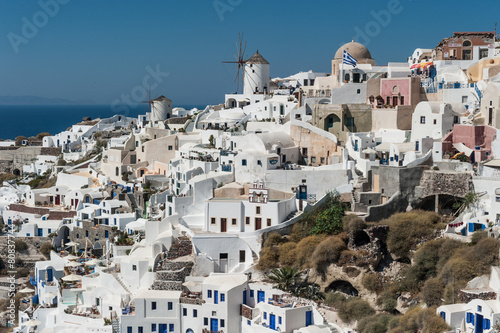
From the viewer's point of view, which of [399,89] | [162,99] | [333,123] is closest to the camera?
[333,123]

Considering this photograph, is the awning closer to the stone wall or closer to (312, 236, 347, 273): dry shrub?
the stone wall

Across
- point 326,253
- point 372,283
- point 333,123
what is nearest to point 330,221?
point 326,253

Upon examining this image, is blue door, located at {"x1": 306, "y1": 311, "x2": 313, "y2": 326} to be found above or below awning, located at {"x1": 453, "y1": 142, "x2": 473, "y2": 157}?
below

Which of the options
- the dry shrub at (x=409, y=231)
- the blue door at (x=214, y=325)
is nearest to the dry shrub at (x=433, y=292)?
the dry shrub at (x=409, y=231)

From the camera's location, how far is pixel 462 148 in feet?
99.1

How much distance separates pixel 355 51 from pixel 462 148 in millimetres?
13654

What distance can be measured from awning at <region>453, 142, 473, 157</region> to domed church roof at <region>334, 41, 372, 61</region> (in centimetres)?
1276

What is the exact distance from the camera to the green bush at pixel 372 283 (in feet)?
86.0

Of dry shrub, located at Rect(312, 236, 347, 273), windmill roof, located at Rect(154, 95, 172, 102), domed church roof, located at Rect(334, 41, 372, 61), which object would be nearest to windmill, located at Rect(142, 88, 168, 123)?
windmill roof, located at Rect(154, 95, 172, 102)

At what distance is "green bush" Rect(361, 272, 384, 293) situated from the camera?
26203 mm

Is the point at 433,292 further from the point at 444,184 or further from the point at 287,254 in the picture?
the point at 444,184

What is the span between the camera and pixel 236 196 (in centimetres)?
3114

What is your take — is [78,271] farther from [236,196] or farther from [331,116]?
[331,116]

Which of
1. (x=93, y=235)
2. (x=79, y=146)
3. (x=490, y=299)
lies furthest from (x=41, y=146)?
(x=490, y=299)
